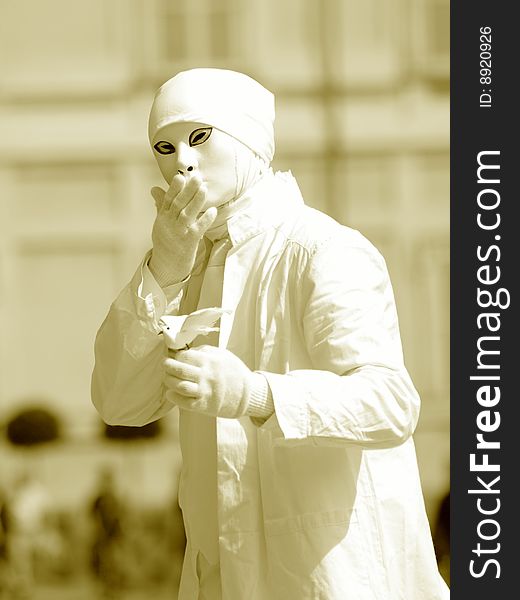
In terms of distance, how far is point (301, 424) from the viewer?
2723 millimetres

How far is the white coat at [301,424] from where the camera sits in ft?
9.14

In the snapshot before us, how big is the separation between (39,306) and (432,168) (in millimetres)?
3567

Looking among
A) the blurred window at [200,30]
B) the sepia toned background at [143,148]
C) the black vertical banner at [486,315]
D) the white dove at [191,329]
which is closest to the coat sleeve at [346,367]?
the white dove at [191,329]

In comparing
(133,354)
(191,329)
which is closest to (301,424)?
(191,329)

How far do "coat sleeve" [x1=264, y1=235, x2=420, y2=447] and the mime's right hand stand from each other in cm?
21

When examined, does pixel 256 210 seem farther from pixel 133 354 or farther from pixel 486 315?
pixel 486 315

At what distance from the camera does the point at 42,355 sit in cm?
1416

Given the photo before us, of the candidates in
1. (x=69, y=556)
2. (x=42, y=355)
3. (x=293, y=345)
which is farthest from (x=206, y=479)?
(x=42, y=355)

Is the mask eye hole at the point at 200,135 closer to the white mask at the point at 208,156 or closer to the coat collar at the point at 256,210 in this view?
the white mask at the point at 208,156

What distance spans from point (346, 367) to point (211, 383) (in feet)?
0.80

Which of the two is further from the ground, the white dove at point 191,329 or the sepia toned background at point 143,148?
the sepia toned background at point 143,148

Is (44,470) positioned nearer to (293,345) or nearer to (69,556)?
(69,556)

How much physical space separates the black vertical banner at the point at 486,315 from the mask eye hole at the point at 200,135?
0.96 m

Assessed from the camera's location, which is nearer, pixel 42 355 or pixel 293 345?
pixel 293 345
